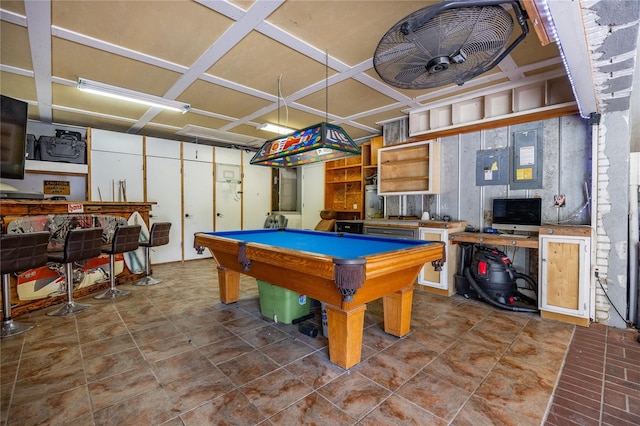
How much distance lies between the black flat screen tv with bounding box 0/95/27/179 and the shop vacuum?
5.98 meters

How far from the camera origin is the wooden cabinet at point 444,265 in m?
4.10

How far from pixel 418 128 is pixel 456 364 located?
3.76 meters

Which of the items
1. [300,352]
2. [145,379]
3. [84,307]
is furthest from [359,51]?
[84,307]

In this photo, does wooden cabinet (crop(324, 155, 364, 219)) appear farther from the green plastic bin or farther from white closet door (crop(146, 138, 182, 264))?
the green plastic bin

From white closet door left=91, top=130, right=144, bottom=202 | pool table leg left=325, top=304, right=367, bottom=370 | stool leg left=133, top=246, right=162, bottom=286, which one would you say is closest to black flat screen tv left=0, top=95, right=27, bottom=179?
stool leg left=133, top=246, right=162, bottom=286

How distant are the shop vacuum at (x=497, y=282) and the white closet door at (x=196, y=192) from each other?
19.0ft

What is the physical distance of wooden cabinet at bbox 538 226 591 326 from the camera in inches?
120

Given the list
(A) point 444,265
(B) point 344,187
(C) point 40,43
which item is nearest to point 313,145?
(A) point 444,265

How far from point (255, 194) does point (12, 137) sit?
489 cm

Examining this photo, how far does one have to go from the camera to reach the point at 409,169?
5125mm

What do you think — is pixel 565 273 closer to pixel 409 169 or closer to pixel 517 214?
pixel 517 214

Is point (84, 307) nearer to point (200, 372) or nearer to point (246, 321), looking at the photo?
point (246, 321)

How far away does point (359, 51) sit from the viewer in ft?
9.75

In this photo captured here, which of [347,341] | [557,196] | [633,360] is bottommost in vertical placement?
[633,360]
